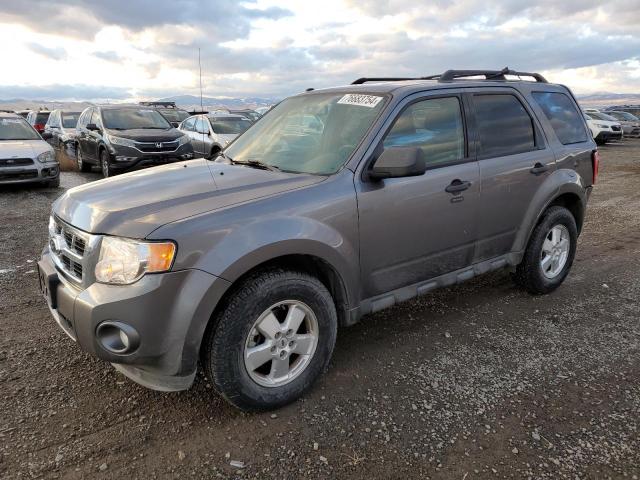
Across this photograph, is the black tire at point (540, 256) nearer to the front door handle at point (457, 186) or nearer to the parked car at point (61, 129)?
the front door handle at point (457, 186)

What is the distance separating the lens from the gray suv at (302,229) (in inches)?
93.7

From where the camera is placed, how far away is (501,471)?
2355mm

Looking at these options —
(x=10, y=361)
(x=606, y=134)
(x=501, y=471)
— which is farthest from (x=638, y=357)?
(x=606, y=134)

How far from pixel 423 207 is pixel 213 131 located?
10.5m

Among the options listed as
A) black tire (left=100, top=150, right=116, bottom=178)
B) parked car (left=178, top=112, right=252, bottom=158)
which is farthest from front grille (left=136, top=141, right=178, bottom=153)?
parked car (left=178, top=112, right=252, bottom=158)

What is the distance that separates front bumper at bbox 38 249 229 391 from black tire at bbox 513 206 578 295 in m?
2.85

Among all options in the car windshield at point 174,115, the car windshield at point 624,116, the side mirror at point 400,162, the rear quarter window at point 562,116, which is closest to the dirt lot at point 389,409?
the side mirror at point 400,162

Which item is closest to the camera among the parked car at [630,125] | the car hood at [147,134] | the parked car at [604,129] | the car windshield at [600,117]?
the car hood at [147,134]

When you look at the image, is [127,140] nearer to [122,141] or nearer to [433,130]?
[122,141]

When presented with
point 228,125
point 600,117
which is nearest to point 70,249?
point 228,125

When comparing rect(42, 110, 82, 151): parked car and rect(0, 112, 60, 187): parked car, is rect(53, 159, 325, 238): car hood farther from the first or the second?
rect(42, 110, 82, 151): parked car

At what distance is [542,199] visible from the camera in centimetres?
410

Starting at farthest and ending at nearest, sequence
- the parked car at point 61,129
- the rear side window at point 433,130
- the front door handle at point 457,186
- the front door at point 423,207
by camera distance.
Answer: the parked car at point 61,129 → the front door handle at point 457,186 → the rear side window at point 433,130 → the front door at point 423,207

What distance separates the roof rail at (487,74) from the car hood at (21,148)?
8.66m
